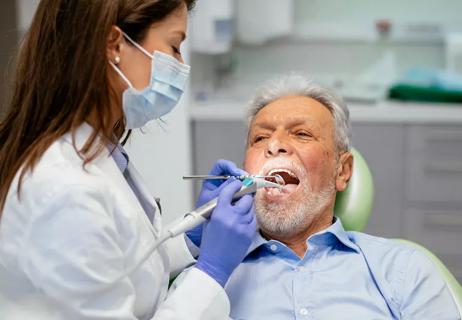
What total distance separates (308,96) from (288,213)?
1.25ft

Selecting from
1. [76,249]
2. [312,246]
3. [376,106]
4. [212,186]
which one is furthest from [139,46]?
[376,106]

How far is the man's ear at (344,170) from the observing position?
78.3 inches

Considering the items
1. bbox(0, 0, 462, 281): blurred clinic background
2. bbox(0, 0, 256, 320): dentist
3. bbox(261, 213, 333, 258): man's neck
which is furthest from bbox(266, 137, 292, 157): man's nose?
bbox(0, 0, 462, 281): blurred clinic background

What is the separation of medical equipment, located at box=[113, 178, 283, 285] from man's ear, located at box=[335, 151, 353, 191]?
289 mm

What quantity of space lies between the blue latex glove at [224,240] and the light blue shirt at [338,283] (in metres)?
0.28

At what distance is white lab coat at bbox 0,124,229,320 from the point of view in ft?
4.00

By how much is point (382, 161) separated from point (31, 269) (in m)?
2.37

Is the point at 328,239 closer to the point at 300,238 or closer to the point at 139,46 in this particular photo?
the point at 300,238

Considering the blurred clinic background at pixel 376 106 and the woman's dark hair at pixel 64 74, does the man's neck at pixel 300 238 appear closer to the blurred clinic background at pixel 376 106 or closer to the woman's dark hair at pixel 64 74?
the woman's dark hair at pixel 64 74

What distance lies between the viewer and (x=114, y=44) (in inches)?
53.6

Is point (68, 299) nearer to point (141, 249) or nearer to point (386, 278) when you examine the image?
point (141, 249)

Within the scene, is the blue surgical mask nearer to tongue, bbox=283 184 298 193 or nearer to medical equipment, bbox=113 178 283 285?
medical equipment, bbox=113 178 283 285

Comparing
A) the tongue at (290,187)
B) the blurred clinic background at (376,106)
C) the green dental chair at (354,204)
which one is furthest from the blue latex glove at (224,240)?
the blurred clinic background at (376,106)

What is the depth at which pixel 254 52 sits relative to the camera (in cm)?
403
